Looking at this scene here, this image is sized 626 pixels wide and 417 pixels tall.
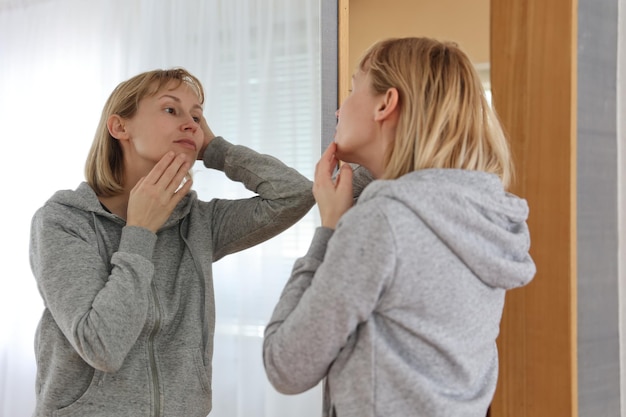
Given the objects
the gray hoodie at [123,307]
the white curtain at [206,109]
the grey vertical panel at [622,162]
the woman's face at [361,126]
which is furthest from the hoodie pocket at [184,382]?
the white curtain at [206,109]

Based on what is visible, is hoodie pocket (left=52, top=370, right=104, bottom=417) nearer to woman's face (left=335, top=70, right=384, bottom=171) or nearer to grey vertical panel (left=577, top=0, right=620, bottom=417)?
woman's face (left=335, top=70, right=384, bottom=171)

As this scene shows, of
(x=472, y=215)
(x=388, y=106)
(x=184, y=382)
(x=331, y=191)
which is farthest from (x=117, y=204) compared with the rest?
(x=472, y=215)

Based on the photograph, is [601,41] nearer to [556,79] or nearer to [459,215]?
[556,79]

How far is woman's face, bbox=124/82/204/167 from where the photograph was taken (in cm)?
113

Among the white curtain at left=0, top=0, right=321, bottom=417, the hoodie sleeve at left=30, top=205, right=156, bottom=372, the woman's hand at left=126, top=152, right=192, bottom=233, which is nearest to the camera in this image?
the hoodie sleeve at left=30, top=205, right=156, bottom=372

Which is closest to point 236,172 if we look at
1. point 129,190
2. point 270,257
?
point 129,190

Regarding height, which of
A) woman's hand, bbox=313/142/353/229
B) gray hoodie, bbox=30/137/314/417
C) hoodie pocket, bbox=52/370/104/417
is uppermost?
woman's hand, bbox=313/142/353/229

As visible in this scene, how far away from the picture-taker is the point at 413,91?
2.66 feet

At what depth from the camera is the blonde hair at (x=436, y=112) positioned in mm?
790

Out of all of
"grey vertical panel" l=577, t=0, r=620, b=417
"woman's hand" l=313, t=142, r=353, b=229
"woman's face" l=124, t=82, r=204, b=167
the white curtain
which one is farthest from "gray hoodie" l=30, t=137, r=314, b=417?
the white curtain

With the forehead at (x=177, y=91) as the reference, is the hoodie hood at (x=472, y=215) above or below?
below

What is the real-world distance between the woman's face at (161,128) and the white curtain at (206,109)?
81 cm

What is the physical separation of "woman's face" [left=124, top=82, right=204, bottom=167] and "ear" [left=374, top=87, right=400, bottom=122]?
0.43 metres

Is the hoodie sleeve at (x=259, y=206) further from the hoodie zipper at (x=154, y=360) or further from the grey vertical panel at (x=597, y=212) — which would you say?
the grey vertical panel at (x=597, y=212)
